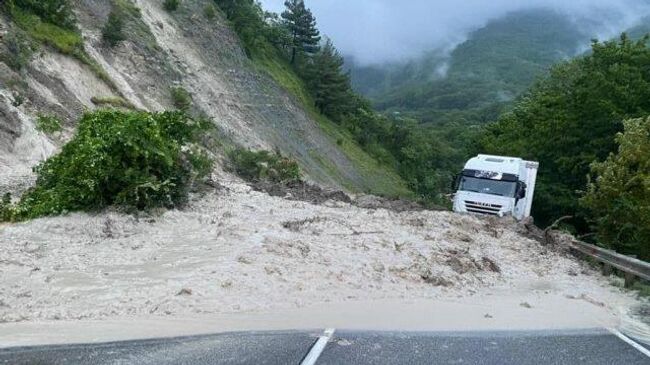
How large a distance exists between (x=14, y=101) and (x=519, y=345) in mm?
18265

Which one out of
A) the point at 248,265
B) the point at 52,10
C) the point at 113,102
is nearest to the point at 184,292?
the point at 248,265

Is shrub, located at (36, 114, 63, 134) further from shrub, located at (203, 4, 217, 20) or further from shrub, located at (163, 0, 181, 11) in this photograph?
shrub, located at (203, 4, 217, 20)

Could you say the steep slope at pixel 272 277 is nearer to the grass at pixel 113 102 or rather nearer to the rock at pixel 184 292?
the rock at pixel 184 292

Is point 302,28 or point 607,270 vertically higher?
point 302,28

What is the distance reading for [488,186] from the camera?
993 inches

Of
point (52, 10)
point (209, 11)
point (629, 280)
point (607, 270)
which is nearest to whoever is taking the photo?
point (629, 280)

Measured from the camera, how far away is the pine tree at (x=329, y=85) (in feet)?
228

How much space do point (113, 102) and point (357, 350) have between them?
24172 millimetres

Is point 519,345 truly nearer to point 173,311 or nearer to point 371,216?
point 173,311

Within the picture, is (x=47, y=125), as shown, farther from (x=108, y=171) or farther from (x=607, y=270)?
(x=607, y=270)

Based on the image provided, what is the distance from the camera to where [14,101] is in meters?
20.7

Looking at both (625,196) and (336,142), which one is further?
(336,142)

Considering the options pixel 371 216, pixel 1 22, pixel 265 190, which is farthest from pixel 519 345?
pixel 1 22

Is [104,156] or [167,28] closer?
[104,156]
